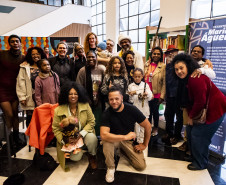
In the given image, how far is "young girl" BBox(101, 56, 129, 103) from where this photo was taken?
2.44 m

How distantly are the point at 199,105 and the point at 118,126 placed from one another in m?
0.91

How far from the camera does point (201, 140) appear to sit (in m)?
2.03

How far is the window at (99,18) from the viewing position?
29.1 feet

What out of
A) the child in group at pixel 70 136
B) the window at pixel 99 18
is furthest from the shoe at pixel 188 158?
the window at pixel 99 18

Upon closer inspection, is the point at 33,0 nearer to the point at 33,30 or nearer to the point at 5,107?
the point at 33,30

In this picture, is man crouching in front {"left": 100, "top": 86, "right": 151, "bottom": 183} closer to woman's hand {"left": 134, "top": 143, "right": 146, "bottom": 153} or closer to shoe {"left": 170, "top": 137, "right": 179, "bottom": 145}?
woman's hand {"left": 134, "top": 143, "right": 146, "bottom": 153}

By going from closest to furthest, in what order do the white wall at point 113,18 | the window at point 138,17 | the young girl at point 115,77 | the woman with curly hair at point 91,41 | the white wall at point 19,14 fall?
the young girl at point 115,77
the woman with curly hair at point 91,41
the window at point 138,17
the white wall at point 113,18
the white wall at point 19,14

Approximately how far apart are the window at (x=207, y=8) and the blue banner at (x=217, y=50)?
2.09 metres

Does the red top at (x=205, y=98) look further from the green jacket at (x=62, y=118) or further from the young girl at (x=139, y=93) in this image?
the green jacket at (x=62, y=118)

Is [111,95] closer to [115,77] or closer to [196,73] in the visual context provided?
[115,77]

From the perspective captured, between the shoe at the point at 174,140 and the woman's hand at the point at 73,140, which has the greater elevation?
the woman's hand at the point at 73,140

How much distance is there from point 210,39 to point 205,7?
244 centimetres

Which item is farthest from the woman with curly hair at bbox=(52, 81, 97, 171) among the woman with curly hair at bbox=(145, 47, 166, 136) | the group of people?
the woman with curly hair at bbox=(145, 47, 166, 136)

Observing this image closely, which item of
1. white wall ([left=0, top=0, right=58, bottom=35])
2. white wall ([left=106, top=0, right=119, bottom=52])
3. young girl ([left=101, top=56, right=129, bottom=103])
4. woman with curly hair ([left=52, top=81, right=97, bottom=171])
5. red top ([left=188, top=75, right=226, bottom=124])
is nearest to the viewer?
red top ([left=188, top=75, right=226, bottom=124])
